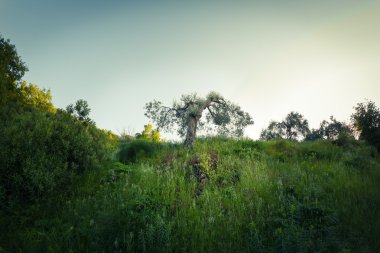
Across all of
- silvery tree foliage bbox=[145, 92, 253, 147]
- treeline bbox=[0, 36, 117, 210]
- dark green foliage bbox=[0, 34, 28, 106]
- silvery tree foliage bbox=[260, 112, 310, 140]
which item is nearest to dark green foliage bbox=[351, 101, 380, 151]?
silvery tree foliage bbox=[145, 92, 253, 147]

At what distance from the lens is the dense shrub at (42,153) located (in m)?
5.42

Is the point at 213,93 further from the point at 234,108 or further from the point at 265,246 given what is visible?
the point at 265,246

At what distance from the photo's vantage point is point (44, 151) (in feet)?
20.0

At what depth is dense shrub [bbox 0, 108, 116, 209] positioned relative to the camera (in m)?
5.42

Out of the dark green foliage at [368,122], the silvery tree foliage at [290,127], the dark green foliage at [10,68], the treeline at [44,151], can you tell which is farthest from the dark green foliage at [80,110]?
the silvery tree foliage at [290,127]

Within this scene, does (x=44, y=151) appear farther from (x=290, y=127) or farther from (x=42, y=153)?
(x=290, y=127)

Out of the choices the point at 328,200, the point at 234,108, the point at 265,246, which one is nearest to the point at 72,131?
the point at 265,246

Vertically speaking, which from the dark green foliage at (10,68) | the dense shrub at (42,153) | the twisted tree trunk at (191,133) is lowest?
the dense shrub at (42,153)

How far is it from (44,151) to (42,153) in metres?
0.19

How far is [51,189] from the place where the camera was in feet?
18.3

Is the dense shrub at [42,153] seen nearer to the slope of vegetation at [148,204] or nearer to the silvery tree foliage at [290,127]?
the slope of vegetation at [148,204]

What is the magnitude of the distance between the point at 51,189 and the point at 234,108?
43.5ft

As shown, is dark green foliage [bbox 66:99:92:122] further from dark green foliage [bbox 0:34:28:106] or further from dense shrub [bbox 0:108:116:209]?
dark green foliage [bbox 0:34:28:106]

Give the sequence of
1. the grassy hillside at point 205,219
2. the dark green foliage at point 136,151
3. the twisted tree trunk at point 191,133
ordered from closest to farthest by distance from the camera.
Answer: the grassy hillside at point 205,219 → the dark green foliage at point 136,151 → the twisted tree trunk at point 191,133
